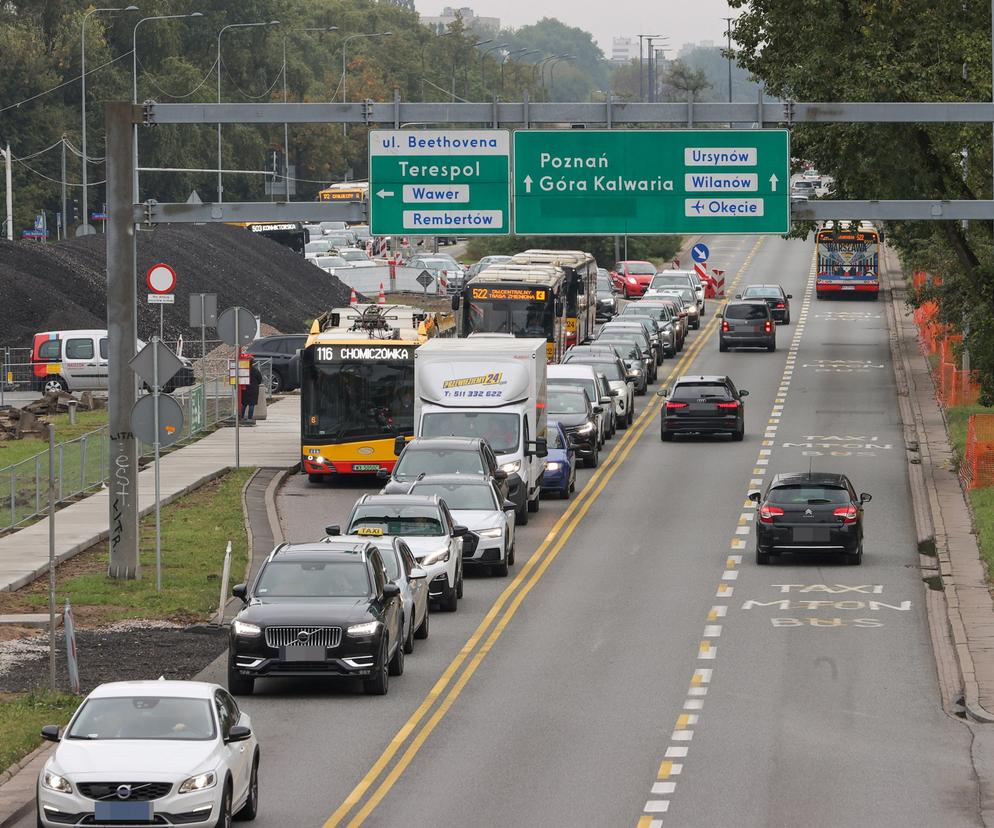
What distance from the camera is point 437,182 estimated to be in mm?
28953

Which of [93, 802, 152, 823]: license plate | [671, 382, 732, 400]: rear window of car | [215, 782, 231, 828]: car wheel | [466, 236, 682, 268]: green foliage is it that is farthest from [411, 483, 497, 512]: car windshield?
[466, 236, 682, 268]: green foliage

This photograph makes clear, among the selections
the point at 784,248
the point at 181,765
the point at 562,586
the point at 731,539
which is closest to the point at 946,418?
the point at 731,539

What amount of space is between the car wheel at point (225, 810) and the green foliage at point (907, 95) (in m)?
25.9

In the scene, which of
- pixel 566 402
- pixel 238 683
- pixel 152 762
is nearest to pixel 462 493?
pixel 238 683

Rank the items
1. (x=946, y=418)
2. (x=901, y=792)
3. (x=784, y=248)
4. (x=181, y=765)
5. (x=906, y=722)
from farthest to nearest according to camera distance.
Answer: (x=784, y=248) < (x=946, y=418) < (x=906, y=722) < (x=901, y=792) < (x=181, y=765)

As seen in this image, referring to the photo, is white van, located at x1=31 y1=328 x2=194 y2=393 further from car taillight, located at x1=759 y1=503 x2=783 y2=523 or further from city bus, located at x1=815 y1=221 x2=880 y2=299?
city bus, located at x1=815 y1=221 x2=880 y2=299

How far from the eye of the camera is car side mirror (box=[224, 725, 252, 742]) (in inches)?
613

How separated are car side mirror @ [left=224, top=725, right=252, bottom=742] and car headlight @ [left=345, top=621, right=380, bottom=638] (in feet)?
18.0

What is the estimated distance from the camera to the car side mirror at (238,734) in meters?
15.6

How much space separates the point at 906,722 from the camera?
20828mm

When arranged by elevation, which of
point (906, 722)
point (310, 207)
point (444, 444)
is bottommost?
point (906, 722)

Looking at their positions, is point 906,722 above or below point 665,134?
below

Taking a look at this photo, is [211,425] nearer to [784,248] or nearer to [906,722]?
[906,722]

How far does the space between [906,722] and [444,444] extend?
46.6 ft
